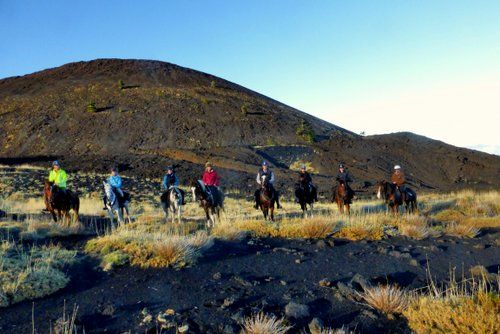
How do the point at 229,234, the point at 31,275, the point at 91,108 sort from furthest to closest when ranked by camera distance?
1. the point at 91,108
2. the point at 229,234
3. the point at 31,275

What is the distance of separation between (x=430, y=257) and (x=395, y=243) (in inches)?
52.7

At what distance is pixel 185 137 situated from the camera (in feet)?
187

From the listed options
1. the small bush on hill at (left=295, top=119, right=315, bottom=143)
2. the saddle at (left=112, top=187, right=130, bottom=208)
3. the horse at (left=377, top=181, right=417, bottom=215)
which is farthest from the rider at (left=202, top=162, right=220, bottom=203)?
the small bush on hill at (left=295, top=119, right=315, bottom=143)

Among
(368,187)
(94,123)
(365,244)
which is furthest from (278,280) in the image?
(94,123)

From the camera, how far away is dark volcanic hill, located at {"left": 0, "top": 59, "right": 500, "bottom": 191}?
44.5 metres

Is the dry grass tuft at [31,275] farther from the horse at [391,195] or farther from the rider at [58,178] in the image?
the horse at [391,195]

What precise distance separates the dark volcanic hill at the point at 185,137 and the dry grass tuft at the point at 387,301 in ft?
97.0

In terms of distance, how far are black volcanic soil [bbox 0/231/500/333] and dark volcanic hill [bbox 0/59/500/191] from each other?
26.3 meters

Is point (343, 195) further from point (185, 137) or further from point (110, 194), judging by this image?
point (185, 137)

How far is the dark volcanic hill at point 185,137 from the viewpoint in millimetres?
44469

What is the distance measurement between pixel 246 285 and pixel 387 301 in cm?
250

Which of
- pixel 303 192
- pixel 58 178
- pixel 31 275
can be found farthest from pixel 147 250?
pixel 303 192

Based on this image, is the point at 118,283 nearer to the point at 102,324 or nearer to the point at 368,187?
the point at 102,324

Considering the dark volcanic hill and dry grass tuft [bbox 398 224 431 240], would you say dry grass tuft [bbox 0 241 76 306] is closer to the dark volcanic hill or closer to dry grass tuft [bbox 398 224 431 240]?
dry grass tuft [bbox 398 224 431 240]
